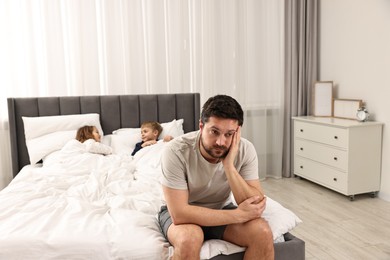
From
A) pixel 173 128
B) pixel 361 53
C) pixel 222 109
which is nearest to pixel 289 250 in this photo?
pixel 222 109

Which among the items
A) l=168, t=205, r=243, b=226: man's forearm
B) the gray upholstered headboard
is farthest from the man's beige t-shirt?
the gray upholstered headboard

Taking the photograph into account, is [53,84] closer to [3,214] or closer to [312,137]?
[3,214]

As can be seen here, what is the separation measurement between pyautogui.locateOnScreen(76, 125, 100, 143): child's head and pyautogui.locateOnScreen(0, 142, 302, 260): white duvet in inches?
10.8

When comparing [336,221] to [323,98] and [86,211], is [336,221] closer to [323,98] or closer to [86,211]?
[323,98]

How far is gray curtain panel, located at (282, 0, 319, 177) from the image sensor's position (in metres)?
4.34

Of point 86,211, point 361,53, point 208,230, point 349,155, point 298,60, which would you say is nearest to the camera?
point 208,230

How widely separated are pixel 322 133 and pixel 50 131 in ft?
8.59

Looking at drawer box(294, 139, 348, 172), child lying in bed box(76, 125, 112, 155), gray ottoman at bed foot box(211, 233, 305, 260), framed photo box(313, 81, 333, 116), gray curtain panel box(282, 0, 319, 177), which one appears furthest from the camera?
gray curtain panel box(282, 0, 319, 177)

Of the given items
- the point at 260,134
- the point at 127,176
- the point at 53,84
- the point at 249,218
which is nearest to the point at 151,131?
the point at 127,176

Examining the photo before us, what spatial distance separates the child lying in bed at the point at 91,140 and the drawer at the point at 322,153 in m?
2.12

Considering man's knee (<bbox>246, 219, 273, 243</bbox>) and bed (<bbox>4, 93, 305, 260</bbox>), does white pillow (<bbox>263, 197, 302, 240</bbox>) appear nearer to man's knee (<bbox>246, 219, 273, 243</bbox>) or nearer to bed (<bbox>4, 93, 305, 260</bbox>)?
bed (<bbox>4, 93, 305, 260</bbox>)

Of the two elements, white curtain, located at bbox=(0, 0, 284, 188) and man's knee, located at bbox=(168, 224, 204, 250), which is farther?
white curtain, located at bbox=(0, 0, 284, 188)

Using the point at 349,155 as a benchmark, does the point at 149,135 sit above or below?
above

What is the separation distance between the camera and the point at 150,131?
11.2 feet
